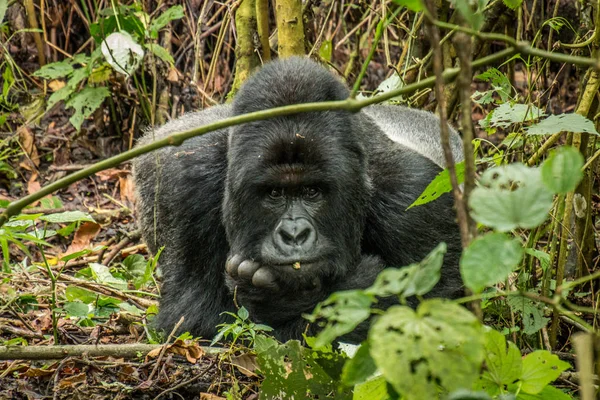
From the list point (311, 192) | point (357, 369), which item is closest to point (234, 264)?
point (311, 192)

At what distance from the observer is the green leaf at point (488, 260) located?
137cm

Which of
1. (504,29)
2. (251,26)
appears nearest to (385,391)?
(251,26)

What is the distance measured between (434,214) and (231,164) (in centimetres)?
89

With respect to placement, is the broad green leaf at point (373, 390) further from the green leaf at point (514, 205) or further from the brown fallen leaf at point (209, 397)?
the brown fallen leaf at point (209, 397)

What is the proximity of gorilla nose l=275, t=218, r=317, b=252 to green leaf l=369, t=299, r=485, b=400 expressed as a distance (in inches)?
70.3

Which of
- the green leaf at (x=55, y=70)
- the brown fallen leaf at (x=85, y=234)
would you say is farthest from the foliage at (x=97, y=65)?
the brown fallen leaf at (x=85, y=234)

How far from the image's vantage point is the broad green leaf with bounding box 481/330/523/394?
1719 mm

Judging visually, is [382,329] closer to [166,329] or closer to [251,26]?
[166,329]

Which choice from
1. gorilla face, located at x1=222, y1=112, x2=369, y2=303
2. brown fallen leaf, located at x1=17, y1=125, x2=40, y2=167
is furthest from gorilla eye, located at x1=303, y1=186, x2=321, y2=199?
brown fallen leaf, located at x1=17, y1=125, x2=40, y2=167

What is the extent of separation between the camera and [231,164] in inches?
134

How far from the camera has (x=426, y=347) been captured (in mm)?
1341

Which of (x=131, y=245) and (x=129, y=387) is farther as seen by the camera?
(x=131, y=245)

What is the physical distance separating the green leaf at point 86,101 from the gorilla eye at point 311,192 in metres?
2.96

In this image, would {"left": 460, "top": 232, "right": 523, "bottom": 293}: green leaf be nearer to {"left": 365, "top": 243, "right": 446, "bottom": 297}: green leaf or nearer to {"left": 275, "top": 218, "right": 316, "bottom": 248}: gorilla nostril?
{"left": 365, "top": 243, "right": 446, "bottom": 297}: green leaf
